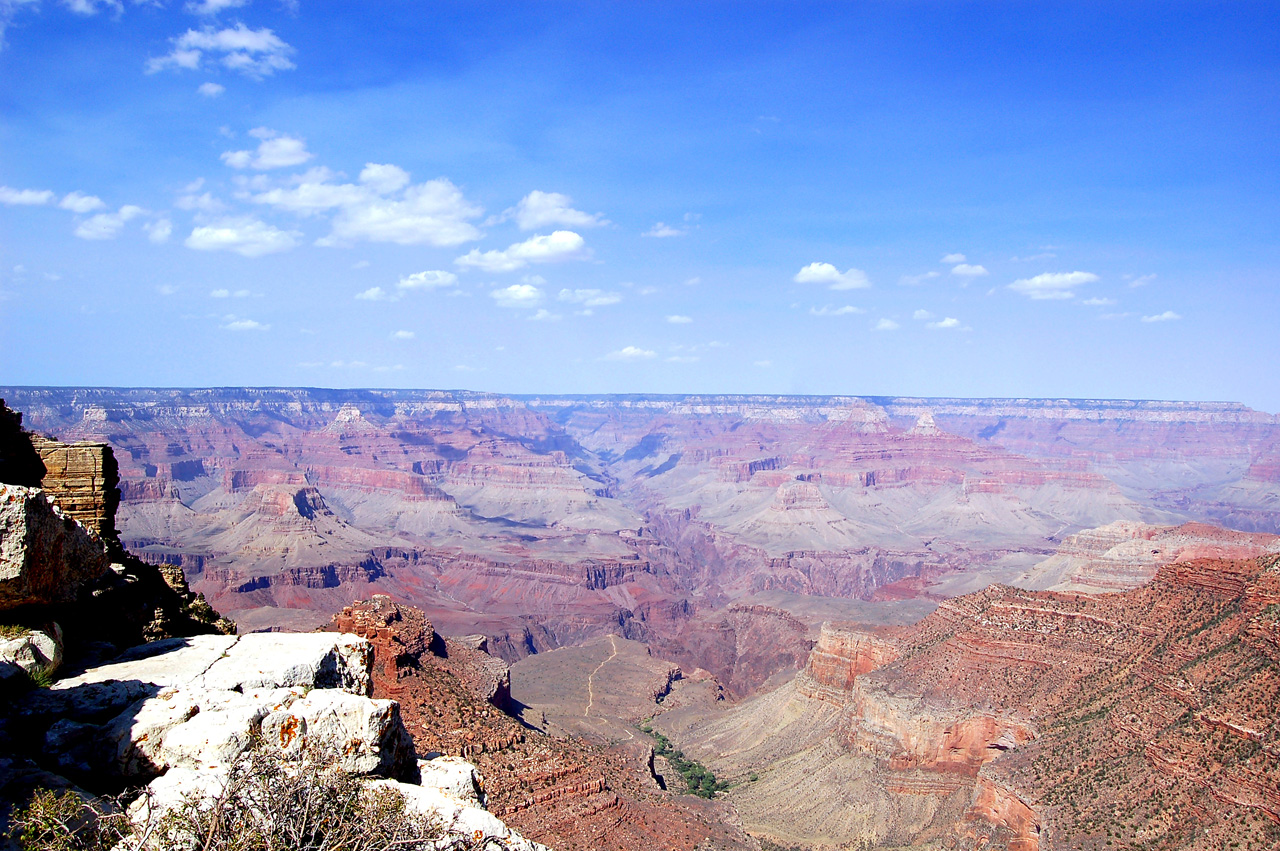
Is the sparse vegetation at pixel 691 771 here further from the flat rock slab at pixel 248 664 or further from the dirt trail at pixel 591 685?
the flat rock slab at pixel 248 664

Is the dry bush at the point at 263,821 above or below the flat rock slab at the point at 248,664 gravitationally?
below

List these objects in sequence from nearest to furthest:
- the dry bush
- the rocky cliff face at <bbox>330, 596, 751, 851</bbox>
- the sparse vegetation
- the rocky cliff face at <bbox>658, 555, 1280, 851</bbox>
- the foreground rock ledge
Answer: the dry bush, the foreground rock ledge, the rocky cliff face at <bbox>330, 596, 751, 851</bbox>, the rocky cliff face at <bbox>658, 555, 1280, 851</bbox>, the sparse vegetation

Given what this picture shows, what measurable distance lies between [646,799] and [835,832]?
17348mm

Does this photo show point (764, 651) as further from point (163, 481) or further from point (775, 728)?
point (163, 481)

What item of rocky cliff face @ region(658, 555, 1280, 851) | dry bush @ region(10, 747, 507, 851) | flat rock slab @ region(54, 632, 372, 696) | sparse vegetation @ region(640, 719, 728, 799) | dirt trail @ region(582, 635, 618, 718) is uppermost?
flat rock slab @ region(54, 632, 372, 696)

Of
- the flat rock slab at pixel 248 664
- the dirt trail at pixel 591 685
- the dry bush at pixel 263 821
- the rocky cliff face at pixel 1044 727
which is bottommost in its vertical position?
the dirt trail at pixel 591 685

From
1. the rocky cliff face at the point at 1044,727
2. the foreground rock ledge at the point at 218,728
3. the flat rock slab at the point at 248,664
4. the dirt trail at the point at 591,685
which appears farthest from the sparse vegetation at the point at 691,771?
the foreground rock ledge at the point at 218,728

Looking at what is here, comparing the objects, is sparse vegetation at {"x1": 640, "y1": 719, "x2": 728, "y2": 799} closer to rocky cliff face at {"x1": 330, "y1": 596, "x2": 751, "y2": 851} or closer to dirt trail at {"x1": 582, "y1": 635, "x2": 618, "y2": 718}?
dirt trail at {"x1": 582, "y1": 635, "x2": 618, "y2": 718}

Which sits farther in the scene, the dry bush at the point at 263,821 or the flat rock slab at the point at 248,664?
the flat rock slab at the point at 248,664

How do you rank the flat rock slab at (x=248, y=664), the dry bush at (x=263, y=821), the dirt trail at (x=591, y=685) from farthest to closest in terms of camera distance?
the dirt trail at (x=591, y=685)
the flat rock slab at (x=248, y=664)
the dry bush at (x=263, y=821)

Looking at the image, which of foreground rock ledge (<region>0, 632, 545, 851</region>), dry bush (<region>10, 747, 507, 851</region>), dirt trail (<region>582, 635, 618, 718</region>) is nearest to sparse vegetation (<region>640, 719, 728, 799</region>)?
dirt trail (<region>582, 635, 618, 718</region>)

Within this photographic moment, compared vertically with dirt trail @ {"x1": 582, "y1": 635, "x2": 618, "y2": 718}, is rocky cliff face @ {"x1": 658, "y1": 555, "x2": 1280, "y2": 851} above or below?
above

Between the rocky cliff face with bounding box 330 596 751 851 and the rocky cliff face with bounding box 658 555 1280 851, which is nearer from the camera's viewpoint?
the rocky cliff face with bounding box 330 596 751 851

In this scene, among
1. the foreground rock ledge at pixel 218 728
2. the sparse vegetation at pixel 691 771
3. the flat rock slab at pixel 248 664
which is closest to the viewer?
the foreground rock ledge at pixel 218 728
